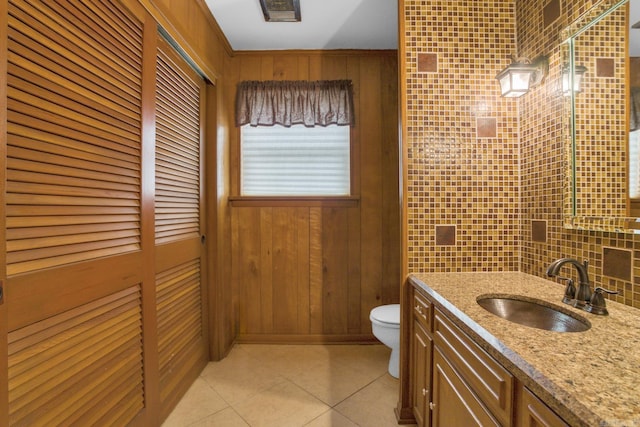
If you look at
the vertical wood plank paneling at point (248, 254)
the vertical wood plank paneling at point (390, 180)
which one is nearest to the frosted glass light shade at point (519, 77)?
the vertical wood plank paneling at point (390, 180)

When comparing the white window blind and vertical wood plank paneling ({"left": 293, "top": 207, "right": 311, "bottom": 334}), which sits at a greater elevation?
the white window blind

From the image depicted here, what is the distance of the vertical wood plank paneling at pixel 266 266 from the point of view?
262 centimetres

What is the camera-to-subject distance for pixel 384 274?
8.59 ft

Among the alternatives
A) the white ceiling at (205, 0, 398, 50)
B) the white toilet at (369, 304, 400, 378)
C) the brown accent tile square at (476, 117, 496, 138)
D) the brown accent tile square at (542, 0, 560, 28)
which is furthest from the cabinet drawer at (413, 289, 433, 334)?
the white ceiling at (205, 0, 398, 50)

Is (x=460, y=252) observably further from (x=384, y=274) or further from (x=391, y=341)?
(x=384, y=274)

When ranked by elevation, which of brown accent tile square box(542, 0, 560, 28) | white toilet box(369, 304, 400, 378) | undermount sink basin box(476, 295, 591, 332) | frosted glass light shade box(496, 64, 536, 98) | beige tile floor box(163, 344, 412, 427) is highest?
brown accent tile square box(542, 0, 560, 28)

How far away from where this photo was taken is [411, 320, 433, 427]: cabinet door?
4.65 feet

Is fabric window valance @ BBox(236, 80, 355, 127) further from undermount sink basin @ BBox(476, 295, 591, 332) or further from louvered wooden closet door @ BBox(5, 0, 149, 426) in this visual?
undermount sink basin @ BBox(476, 295, 591, 332)

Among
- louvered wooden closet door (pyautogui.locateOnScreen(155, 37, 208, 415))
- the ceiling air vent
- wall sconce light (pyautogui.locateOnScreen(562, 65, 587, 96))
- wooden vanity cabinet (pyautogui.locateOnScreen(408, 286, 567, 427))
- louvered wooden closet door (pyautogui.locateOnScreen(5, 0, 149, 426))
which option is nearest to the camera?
wooden vanity cabinet (pyautogui.locateOnScreen(408, 286, 567, 427))

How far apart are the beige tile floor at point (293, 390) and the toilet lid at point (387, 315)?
1.44 ft

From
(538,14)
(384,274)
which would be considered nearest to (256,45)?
(538,14)

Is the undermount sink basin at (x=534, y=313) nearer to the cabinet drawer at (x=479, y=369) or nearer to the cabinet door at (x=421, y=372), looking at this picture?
the cabinet drawer at (x=479, y=369)

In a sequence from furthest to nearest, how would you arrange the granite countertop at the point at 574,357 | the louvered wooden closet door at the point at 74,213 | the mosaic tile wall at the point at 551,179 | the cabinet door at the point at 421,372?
the cabinet door at the point at 421,372 → the mosaic tile wall at the point at 551,179 → the louvered wooden closet door at the point at 74,213 → the granite countertop at the point at 574,357

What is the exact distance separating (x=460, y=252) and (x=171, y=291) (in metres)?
1.71
